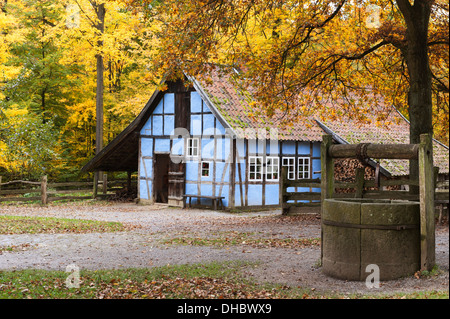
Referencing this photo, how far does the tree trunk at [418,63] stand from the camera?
11.3m

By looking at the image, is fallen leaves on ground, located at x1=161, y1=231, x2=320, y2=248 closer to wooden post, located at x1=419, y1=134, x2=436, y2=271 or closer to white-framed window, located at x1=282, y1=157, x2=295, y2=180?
wooden post, located at x1=419, y1=134, x2=436, y2=271

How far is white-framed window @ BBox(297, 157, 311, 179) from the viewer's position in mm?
24891

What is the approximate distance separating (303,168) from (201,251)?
13.6m

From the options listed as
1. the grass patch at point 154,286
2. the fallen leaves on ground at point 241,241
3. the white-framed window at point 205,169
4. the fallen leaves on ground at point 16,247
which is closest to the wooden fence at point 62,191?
the white-framed window at point 205,169

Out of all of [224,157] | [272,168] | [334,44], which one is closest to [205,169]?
[224,157]

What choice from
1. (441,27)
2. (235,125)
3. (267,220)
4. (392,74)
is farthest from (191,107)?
(441,27)

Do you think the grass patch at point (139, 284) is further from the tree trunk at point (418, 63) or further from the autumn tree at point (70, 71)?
the autumn tree at point (70, 71)

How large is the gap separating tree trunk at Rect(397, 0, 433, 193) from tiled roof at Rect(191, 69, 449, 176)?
8223mm

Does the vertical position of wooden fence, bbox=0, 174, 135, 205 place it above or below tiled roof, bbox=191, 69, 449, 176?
below

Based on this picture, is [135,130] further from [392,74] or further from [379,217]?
[379,217]

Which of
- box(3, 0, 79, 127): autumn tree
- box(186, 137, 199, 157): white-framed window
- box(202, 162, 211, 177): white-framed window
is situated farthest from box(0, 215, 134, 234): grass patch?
box(3, 0, 79, 127): autumn tree

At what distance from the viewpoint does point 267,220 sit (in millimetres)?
18609

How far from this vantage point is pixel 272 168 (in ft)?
78.2
